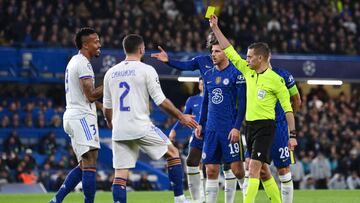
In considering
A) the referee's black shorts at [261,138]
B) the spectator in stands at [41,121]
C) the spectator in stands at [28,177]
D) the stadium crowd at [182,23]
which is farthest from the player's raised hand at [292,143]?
the stadium crowd at [182,23]

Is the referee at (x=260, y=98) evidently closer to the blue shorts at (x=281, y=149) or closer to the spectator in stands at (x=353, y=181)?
the blue shorts at (x=281, y=149)

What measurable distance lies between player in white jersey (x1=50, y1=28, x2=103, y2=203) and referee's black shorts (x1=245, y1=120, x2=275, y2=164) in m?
2.03

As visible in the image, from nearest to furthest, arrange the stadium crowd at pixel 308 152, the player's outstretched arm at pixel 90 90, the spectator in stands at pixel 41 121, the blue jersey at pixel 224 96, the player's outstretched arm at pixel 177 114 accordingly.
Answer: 1. the player's outstretched arm at pixel 177 114
2. the player's outstretched arm at pixel 90 90
3. the blue jersey at pixel 224 96
4. the stadium crowd at pixel 308 152
5. the spectator in stands at pixel 41 121

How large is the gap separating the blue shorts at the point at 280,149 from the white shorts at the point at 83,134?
2.41m

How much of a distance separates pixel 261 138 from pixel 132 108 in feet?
5.85

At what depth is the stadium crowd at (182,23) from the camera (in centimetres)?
2777

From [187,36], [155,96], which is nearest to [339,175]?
[187,36]

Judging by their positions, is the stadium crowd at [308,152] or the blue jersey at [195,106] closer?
the blue jersey at [195,106]

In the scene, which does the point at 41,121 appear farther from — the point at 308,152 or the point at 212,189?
the point at 212,189

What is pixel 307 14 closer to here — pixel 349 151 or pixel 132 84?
pixel 349 151

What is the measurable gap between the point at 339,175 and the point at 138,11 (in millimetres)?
9034

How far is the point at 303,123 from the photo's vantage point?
2870 centimetres

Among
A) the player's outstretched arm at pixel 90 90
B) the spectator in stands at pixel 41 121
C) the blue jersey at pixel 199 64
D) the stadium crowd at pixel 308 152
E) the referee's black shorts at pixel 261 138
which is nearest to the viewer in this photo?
the referee's black shorts at pixel 261 138

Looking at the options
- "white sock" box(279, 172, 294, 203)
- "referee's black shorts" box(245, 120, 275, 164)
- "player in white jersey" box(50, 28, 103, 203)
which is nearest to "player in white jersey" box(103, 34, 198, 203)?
"player in white jersey" box(50, 28, 103, 203)
